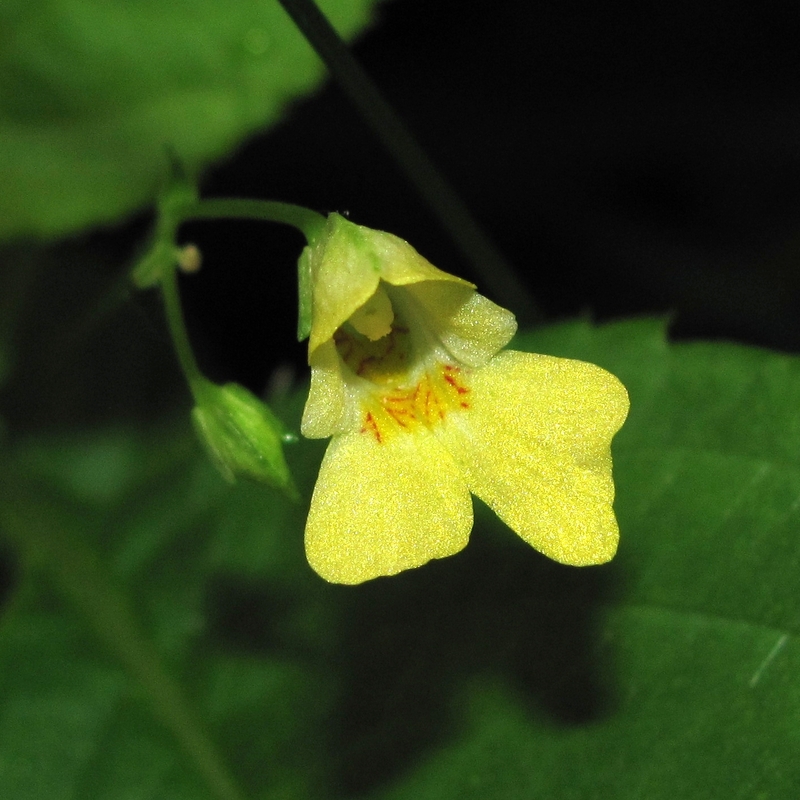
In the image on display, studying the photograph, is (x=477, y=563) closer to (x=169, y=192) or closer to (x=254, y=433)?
(x=254, y=433)

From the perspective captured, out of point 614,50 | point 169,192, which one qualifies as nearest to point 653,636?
point 169,192

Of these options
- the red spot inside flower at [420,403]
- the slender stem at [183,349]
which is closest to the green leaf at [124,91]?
the slender stem at [183,349]

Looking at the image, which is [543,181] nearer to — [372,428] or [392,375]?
[392,375]

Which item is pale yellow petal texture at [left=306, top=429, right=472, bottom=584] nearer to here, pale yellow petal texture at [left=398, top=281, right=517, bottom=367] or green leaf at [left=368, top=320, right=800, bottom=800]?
pale yellow petal texture at [left=398, top=281, right=517, bottom=367]

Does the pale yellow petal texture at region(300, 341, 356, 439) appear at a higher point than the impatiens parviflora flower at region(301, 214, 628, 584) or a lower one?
higher

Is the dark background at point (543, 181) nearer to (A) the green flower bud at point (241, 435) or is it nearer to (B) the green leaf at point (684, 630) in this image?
(B) the green leaf at point (684, 630)

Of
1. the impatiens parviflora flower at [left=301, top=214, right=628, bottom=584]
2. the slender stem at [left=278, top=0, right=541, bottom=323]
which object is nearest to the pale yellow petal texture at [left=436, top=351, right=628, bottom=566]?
the impatiens parviflora flower at [left=301, top=214, right=628, bottom=584]
